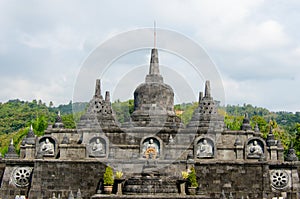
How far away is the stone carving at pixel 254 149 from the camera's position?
27839 millimetres

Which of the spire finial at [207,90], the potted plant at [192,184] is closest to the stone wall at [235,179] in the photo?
the potted plant at [192,184]

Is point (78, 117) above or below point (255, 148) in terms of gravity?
above

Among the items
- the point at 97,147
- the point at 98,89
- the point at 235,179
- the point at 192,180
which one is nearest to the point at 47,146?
the point at 97,147

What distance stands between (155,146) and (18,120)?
271 feet

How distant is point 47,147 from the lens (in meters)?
28.5

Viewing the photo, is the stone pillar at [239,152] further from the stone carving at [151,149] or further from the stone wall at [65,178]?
the stone wall at [65,178]

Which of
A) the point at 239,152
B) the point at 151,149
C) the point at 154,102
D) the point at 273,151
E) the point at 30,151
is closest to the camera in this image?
the point at 151,149

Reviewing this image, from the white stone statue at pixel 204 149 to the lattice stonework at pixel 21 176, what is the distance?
9.64m

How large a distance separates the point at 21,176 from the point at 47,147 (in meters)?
2.16

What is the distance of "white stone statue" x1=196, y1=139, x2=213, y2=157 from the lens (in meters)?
27.8

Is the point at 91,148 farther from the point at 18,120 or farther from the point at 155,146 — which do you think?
the point at 18,120

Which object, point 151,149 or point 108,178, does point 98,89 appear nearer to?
point 151,149

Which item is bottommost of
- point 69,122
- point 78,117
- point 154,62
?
point 78,117

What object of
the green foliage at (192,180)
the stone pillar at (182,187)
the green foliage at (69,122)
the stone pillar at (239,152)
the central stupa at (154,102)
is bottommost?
the stone pillar at (182,187)
